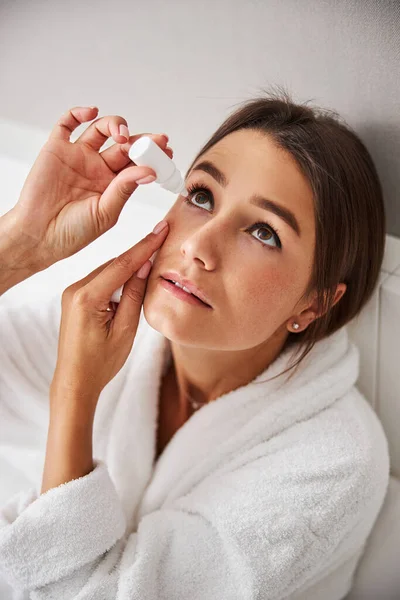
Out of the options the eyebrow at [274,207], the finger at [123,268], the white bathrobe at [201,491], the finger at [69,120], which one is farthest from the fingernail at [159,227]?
the white bathrobe at [201,491]

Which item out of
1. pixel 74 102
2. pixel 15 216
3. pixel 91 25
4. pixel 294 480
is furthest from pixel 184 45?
pixel 294 480

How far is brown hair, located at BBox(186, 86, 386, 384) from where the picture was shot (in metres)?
0.91

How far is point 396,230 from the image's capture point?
1082mm

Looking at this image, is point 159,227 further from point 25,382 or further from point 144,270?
point 25,382

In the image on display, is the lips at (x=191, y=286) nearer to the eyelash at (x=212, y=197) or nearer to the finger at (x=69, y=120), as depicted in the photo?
the eyelash at (x=212, y=197)

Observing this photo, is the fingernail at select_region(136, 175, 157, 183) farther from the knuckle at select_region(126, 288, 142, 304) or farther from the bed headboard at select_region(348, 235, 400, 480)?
the bed headboard at select_region(348, 235, 400, 480)

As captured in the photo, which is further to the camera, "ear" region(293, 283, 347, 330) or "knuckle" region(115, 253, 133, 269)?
"ear" region(293, 283, 347, 330)

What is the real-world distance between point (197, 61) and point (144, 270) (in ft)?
1.61

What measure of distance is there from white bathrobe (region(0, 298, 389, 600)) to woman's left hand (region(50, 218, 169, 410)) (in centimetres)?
15

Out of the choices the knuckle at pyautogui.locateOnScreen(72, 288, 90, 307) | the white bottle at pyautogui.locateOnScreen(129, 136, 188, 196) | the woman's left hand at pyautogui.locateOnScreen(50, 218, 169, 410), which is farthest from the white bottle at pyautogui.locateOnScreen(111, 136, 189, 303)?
the knuckle at pyautogui.locateOnScreen(72, 288, 90, 307)

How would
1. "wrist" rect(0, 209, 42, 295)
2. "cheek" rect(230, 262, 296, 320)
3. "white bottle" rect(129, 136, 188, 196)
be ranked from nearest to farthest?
"white bottle" rect(129, 136, 188, 196) → "cheek" rect(230, 262, 296, 320) → "wrist" rect(0, 209, 42, 295)

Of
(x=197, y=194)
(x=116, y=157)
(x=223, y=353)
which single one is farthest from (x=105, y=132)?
(x=223, y=353)

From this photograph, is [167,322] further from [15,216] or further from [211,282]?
[15,216]

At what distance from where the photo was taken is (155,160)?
0.80 meters
